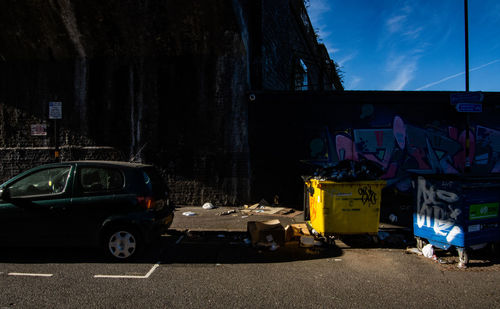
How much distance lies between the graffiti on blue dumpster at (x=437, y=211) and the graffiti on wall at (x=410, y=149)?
3.82 metres

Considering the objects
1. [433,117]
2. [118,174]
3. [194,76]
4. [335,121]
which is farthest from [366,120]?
[118,174]

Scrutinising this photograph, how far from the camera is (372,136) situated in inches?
370

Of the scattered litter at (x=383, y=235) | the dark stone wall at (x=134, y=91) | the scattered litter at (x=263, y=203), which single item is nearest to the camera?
the scattered litter at (x=383, y=235)

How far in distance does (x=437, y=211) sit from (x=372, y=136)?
4.50 metres

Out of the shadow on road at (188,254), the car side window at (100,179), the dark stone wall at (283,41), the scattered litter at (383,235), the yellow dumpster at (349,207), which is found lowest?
the shadow on road at (188,254)

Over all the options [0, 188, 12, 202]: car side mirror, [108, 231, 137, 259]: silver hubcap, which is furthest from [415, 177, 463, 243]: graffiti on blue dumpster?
[0, 188, 12, 202]: car side mirror

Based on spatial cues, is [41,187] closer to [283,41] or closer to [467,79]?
[467,79]

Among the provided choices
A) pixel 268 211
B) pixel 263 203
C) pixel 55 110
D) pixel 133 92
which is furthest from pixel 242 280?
pixel 55 110

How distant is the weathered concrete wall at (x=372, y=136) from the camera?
9391mm

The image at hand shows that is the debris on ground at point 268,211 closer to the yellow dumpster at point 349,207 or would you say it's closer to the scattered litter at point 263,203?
the scattered litter at point 263,203

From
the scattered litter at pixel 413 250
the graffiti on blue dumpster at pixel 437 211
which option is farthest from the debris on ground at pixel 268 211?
the graffiti on blue dumpster at pixel 437 211

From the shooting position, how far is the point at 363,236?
6.00m

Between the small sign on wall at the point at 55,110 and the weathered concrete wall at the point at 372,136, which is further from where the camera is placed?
the small sign on wall at the point at 55,110

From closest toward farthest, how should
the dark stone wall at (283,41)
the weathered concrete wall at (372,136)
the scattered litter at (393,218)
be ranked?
the scattered litter at (393,218), the weathered concrete wall at (372,136), the dark stone wall at (283,41)
